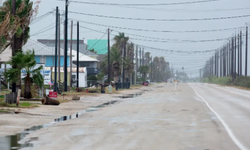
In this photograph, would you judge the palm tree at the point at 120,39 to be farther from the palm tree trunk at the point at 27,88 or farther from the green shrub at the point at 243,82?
A: the palm tree trunk at the point at 27,88

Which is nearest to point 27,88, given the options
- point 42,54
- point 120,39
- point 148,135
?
point 148,135

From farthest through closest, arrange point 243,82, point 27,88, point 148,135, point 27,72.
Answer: point 243,82 → point 27,88 → point 27,72 → point 148,135

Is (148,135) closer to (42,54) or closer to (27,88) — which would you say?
(27,88)

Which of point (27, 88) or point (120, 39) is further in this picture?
point (120, 39)

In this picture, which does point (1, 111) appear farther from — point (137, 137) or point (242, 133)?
point (242, 133)

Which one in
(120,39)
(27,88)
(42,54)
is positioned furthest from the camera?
(120,39)

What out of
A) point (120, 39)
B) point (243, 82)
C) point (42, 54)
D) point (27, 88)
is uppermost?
point (120, 39)

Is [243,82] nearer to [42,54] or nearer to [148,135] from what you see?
[42,54]

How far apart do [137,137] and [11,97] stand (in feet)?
54.5

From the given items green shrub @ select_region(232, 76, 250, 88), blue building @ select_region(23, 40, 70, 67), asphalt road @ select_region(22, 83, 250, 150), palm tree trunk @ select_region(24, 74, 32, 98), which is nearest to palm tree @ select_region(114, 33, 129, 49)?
blue building @ select_region(23, 40, 70, 67)

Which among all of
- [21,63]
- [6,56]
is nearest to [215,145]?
[21,63]

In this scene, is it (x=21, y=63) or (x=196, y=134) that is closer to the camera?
(x=196, y=134)

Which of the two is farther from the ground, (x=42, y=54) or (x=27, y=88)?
(x=42, y=54)

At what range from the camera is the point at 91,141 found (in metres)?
13.5
